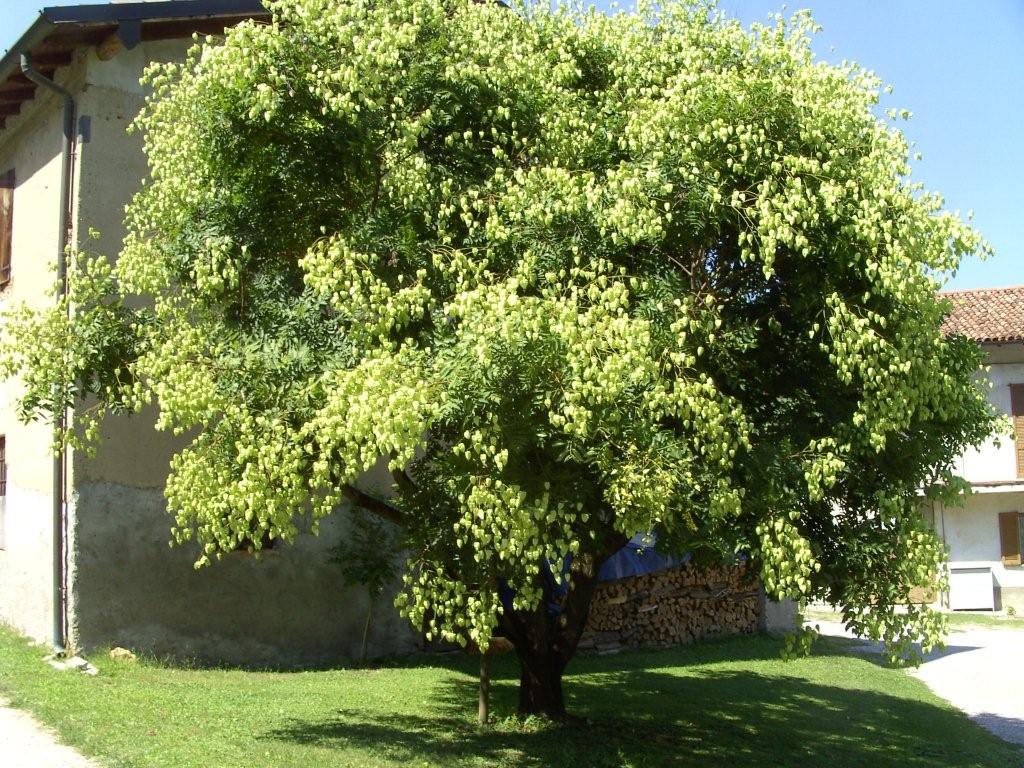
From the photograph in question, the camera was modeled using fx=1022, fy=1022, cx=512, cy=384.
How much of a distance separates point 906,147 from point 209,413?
543 centimetres

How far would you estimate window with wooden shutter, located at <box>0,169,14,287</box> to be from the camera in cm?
1379

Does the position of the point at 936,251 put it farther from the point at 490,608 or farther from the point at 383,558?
the point at 383,558

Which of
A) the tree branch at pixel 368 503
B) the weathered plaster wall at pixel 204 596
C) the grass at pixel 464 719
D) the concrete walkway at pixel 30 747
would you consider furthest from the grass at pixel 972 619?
the concrete walkway at pixel 30 747

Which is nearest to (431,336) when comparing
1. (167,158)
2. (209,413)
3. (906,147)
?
(209,413)

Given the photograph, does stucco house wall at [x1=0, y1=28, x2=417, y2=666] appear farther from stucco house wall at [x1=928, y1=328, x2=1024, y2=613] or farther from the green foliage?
stucco house wall at [x1=928, y1=328, x2=1024, y2=613]

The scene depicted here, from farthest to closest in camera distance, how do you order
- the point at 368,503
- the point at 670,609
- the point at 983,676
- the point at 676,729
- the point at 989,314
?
1. the point at 989,314
2. the point at 670,609
3. the point at 983,676
4. the point at 676,729
5. the point at 368,503

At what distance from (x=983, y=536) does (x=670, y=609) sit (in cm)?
1481

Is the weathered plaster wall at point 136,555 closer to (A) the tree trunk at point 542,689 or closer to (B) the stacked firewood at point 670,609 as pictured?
(A) the tree trunk at point 542,689

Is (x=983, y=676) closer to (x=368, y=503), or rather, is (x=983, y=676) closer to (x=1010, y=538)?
(x=1010, y=538)

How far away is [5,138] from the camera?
555 inches

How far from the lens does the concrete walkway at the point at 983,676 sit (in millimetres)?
14266

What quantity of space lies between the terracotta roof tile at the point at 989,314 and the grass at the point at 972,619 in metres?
7.13

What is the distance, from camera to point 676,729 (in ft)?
37.5

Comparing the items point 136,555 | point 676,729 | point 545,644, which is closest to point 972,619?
point 676,729
